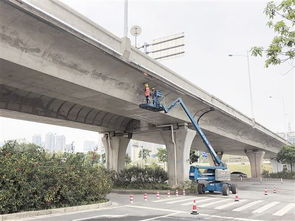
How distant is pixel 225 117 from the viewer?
32.6m

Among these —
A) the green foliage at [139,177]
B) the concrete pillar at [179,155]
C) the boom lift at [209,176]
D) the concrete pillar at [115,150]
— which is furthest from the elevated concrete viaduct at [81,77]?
the green foliage at [139,177]

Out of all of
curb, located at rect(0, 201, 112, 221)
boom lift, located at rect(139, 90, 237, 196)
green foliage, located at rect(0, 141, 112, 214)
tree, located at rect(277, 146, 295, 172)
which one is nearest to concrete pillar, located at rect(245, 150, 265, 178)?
tree, located at rect(277, 146, 295, 172)

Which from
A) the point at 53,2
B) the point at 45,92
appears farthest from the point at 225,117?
the point at 53,2

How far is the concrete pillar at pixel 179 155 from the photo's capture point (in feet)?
91.8

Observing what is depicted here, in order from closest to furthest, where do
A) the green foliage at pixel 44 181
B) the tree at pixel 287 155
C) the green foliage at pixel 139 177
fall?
the green foliage at pixel 44 181 → the green foliage at pixel 139 177 → the tree at pixel 287 155

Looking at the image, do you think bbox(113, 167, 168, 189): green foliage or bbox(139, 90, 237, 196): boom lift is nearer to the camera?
bbox(139, 90, 237, 196): boom lift

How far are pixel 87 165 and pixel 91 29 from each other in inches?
312

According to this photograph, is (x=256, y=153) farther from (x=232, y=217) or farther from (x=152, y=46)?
(x=232, y=217)

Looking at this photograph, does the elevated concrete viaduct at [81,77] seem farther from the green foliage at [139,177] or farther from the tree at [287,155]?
the tree at [287,155]

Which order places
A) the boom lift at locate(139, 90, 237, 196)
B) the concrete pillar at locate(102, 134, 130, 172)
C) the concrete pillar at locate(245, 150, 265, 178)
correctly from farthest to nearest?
the concrete pillar at locate(245, 150, 265, 178), the concrete pillar at locate(102, 134, 130, 172), the boom lift at locate(139, 90, 237, 196)

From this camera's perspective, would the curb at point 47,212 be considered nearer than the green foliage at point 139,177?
Yes

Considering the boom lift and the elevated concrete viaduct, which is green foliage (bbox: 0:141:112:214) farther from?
the boom lift

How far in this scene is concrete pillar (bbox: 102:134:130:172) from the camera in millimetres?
34281

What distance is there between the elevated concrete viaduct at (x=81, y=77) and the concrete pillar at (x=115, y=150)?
88.2 inches
